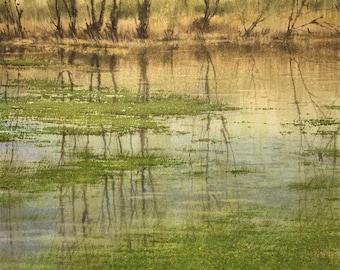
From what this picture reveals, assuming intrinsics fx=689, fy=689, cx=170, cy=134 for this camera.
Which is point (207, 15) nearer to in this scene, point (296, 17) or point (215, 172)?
point (296, 17)

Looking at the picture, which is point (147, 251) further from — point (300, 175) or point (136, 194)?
point (300, 175)

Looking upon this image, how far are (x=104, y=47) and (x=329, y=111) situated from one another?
5.26 feet

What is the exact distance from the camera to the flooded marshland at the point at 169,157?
336 cm

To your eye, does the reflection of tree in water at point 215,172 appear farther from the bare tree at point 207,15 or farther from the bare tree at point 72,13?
the bare tree at point 72,13

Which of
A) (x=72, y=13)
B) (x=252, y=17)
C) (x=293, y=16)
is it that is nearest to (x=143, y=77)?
(x=72, y=13)

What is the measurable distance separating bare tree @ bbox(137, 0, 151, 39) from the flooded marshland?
15cm

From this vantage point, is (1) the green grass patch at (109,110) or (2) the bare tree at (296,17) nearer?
(1) the green grass patch at (109,110)

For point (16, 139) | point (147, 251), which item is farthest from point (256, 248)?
point (16, 139)

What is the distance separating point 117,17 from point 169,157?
51.3 inches

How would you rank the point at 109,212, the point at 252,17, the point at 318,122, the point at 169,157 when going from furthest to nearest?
the point at 252,17, the point at 318,122, the point at 169,157, the point at 109,212

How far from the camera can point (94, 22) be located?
189 inches

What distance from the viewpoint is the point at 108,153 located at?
13.1ft

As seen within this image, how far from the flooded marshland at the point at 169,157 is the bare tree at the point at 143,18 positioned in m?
0.15

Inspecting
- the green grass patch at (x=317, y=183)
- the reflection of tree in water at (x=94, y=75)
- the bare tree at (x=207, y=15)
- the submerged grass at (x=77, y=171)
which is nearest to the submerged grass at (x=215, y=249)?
the green grass patch at (x=317, y=183)
